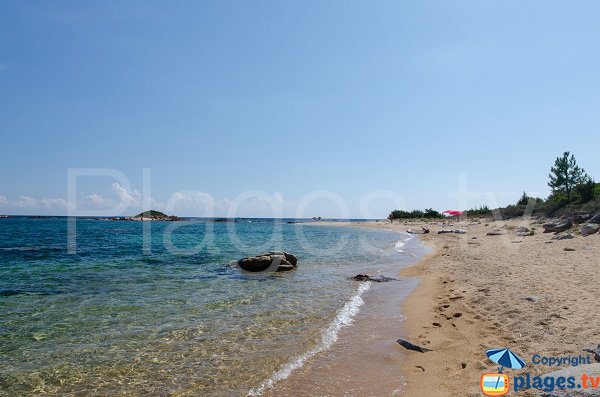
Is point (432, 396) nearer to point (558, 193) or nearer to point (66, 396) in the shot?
point (66, 396)

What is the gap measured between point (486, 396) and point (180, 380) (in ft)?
16.8

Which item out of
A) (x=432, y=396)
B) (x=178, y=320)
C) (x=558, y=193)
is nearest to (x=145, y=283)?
(x=178, y=320)

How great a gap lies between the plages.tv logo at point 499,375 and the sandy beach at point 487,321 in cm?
13

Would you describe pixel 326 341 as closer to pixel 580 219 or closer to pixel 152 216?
pixel 580 219

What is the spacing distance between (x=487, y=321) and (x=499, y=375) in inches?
131

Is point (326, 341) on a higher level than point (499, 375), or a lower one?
lower

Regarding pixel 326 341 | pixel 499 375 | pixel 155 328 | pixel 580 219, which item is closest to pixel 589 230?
pixel 580 219

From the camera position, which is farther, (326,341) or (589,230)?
(589,230)

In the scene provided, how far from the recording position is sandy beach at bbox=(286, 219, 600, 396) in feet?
19.2

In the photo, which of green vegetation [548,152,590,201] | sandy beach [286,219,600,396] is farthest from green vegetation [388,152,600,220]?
sandy beach [286,219,600,396]

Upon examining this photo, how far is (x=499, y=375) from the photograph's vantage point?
5.44m

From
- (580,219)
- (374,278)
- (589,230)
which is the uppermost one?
(580,219)

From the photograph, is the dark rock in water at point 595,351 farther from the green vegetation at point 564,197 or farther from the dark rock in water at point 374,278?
the green vegetation at point 564,197

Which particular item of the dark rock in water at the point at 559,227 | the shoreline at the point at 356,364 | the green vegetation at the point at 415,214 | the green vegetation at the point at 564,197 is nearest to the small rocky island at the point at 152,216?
the green vegetation at the point at 415,214
